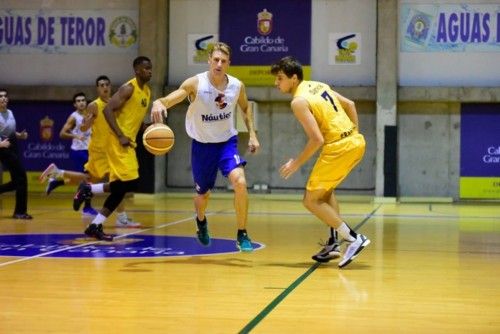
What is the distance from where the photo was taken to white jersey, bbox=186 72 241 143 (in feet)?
30.3

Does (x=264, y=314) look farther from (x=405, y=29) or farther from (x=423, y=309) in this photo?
(x=405, y=29)

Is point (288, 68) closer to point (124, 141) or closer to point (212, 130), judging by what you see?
point (212, 130)

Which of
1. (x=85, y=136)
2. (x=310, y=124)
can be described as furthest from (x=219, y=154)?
(x=85, y=136)

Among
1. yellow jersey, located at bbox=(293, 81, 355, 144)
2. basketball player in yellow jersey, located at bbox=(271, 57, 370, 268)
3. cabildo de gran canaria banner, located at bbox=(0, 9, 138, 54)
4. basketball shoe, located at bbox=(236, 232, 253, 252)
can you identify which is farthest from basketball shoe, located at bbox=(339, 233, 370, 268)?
cabildo de gran canaria banner, located at bbox=(0, 9, 138, 54)

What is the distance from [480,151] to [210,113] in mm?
13515

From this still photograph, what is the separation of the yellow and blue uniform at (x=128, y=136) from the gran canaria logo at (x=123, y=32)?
443 inches

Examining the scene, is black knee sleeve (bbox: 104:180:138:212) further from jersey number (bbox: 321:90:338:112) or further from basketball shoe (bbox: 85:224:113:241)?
jersey number (bbox: 321:90:338:112)

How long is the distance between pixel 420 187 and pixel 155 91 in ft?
22.1

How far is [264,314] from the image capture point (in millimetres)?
5703

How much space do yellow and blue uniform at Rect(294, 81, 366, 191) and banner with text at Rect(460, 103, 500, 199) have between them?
13603 mm

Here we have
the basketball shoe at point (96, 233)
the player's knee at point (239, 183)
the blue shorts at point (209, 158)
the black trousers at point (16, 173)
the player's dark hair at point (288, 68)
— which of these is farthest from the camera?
the black trousers at point (16, 173)

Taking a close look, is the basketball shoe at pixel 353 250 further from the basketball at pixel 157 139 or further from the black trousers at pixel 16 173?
the black trousers at pixel 16 173

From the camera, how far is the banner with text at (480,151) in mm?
21391

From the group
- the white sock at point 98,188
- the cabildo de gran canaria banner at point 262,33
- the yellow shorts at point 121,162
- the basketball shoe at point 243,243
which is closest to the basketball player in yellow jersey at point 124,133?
the yellow shorts at point 121,162
